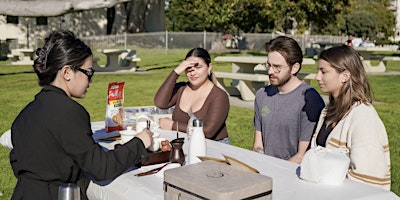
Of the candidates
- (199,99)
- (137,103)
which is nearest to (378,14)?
(137,103)

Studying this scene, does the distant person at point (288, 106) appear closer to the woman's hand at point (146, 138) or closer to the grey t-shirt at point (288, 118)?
the grey t-shirt at point (288, 118)

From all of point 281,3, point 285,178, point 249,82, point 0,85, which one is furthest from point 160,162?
point 281,3

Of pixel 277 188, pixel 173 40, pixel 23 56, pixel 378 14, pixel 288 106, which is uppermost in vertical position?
pixel 378 14

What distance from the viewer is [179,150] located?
9.05 ft

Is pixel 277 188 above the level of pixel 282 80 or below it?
below

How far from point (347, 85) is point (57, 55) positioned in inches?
62.3

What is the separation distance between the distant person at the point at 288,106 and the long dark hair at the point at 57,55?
4.98 feet

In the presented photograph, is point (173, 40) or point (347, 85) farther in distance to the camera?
point (173, 40)

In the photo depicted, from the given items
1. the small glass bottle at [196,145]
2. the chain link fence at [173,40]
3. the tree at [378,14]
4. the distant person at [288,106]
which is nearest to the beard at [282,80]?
the distant person at [288,106]

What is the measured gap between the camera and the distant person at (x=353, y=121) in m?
2.58

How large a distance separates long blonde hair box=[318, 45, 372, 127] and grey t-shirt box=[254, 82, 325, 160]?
0.54m

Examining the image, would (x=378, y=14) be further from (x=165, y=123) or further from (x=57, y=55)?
(x=57, y=55)

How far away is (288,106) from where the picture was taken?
361 cm

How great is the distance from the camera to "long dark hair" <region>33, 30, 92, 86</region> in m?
2.44
